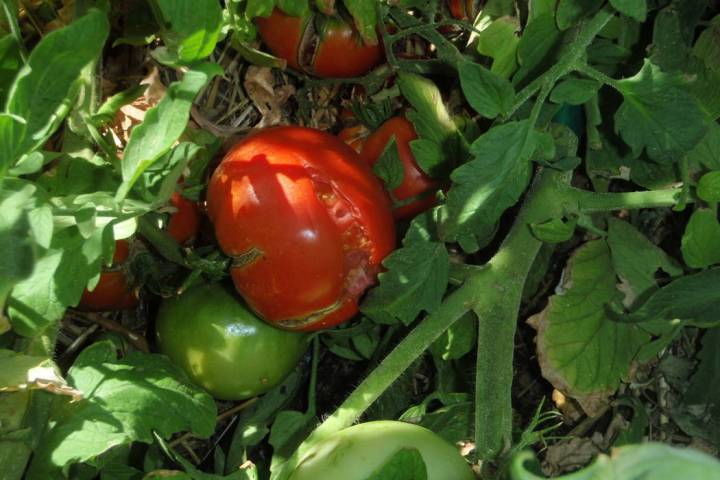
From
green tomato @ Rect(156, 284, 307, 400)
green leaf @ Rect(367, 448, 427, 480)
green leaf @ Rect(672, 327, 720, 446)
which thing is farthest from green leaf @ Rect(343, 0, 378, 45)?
green leaf @ Rect(672, 327, 720, 446)

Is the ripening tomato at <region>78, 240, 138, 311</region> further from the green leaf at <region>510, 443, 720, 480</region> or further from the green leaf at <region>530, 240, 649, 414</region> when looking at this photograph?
the green leaf at <region>510, 443, 720, 480</region>

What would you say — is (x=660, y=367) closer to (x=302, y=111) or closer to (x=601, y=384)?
(x=601, y=384)

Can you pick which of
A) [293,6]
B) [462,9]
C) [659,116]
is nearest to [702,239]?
[659,116]

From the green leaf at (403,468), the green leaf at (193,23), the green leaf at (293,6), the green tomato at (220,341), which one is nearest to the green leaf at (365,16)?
the green leaf at (293,6)

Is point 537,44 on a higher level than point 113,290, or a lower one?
higher

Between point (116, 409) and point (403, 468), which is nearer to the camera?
Result: point (403, 468)

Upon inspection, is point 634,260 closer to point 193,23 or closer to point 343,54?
point 343,54
